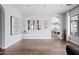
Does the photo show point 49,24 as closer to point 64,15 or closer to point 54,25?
point 64,15

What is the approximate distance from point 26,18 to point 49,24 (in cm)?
203

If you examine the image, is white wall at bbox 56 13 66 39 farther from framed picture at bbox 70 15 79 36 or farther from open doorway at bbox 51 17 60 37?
open doorway at bbox 51 17 60 37

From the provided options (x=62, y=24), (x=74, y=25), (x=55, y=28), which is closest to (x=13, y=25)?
(x=74, y=25)

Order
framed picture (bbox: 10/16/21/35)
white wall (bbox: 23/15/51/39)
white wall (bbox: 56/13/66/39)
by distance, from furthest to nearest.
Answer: white wall (bbox: 23/15/51/39) → white wall (bbox: 56/13/66/39) → framed picture (bbox: 10/16/21/35)

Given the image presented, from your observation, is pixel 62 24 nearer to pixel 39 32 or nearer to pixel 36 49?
pixel 39 32

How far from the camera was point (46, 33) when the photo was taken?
10.3m

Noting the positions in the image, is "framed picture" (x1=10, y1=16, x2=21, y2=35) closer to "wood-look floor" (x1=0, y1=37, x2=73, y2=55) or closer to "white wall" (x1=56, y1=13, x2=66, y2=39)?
"wood-look floor" (x1=0, y1=37, x2=73, y2=55)

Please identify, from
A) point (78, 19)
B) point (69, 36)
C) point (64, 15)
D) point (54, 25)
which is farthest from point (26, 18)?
point (54, 25)

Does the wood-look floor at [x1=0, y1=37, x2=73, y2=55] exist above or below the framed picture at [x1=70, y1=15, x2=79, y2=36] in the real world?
below

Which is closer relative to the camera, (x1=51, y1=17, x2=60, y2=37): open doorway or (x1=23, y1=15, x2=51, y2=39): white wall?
(x1=23, y1=15, x2=51, y2=39): white wall

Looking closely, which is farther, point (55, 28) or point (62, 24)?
point (55, 28)

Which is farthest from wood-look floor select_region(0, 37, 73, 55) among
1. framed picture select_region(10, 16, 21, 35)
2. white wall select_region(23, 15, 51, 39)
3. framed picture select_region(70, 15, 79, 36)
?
white wall select_region(23, 15, 51, 39)

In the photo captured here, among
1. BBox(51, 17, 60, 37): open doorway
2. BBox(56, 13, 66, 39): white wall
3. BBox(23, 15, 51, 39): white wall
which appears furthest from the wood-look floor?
BBox(51, 17, 60, 37): open doorway

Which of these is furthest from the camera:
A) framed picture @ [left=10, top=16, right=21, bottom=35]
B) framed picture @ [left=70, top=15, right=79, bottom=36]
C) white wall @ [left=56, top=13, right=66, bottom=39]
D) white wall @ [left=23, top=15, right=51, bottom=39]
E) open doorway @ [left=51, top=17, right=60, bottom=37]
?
open doorway @ [left=51, top=17, right=60, bottom=37]
